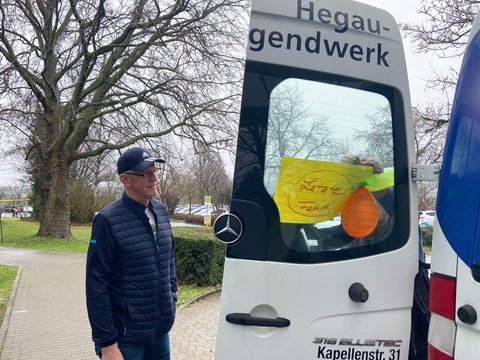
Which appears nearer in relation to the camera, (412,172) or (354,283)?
Result: (354,283)

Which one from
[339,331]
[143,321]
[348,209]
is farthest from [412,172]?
[143,321]

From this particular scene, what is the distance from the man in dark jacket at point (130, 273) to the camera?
2.19 meters

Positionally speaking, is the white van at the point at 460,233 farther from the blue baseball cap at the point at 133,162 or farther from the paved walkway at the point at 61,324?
the paved walkway at the point at 61,324

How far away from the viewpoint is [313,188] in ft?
5.61

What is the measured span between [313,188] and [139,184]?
1.17 meters

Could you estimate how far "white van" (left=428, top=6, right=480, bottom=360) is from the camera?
51.9 inches

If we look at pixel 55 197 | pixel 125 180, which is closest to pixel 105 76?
pixel 55 197

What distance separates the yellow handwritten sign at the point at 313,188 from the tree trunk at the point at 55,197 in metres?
17.7

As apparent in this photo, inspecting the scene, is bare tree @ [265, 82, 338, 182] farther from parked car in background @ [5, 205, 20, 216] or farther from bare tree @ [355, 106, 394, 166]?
parked car in background @ [5, 205, 20, 216]

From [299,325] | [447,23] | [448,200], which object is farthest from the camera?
[447,23]

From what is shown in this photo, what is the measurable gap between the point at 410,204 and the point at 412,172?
0.46 feet

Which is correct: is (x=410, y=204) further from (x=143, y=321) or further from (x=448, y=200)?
(x=143, y=321)

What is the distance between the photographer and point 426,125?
1048cm

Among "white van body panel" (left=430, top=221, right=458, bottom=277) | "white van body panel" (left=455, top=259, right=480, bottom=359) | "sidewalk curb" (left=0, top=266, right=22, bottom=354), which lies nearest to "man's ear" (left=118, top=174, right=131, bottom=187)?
"white van body panel" (left=430, top=221, right=458, bottom=277)
